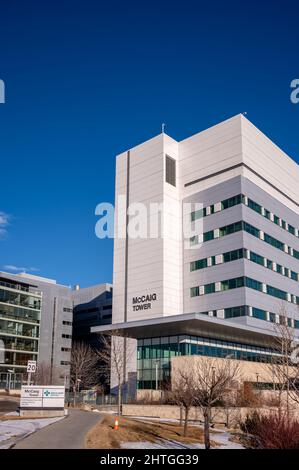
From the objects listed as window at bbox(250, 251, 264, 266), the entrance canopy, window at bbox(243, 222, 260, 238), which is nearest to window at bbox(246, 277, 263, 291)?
window at bbox(250, 251, 264, 266)

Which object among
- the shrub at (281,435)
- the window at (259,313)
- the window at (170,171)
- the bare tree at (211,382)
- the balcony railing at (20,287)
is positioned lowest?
the shrub at (281,435)

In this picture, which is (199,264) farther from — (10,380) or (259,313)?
(10,380)

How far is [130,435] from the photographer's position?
29578 millimetres

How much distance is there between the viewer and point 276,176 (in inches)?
3228

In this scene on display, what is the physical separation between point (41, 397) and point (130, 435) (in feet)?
43.9

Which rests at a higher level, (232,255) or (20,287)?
(20,287)

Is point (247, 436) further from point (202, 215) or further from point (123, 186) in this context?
point (123, 186)

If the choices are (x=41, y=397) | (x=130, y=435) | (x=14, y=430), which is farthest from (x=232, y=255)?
(x=14, y=430)

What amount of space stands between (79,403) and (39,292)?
5452cm

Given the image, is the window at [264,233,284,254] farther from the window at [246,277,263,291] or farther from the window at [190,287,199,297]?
the window at [190,287,199,297]

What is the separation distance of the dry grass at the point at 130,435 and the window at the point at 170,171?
46.1 meters

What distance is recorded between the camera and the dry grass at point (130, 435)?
25.0 m

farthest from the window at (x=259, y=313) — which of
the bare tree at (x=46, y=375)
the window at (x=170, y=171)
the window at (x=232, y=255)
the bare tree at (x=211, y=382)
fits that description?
the bare tree at (x=46, y=375)

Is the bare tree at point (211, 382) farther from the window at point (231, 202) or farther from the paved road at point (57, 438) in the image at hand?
the window at point (231, 202)
